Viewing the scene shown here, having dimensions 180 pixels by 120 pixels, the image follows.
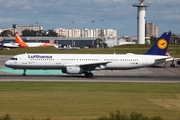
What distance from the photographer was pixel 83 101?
28703 mm

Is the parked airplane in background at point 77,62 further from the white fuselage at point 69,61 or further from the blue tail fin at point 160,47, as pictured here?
the blue tail fin at point 160,47

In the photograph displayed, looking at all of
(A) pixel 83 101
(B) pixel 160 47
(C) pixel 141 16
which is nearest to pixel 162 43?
(B) pixel 160 47

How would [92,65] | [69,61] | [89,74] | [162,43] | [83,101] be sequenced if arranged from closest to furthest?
[83,101] < [92,65] < [69,61] < [89,74] < [162,43]

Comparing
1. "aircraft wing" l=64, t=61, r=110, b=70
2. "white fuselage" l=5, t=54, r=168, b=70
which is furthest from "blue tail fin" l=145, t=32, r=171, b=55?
"aircraft wing" l=64, t=61, r=110, b=70

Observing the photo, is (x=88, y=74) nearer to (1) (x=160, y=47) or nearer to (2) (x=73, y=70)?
(2) (x=73, y=70)

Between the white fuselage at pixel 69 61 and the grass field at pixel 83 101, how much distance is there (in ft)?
35.8

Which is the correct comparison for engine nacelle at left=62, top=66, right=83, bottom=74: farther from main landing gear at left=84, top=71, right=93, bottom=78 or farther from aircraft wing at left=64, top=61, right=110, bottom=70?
main landing gear at left=84, top=71, right=93, bottom=78

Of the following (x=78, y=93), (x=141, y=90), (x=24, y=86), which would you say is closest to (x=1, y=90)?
(x=24, y=86)

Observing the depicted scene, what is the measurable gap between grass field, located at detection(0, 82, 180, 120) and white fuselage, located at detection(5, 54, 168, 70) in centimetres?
1091

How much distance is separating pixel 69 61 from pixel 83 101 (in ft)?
71.9

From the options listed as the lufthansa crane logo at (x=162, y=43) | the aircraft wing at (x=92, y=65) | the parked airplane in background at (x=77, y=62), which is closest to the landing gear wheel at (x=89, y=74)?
the parked airplane in background at (x=77, y=62)

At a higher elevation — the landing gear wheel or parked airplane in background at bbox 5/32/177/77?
parked airplane in background at bbox 5/32/177/77

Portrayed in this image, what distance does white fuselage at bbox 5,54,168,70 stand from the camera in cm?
4991

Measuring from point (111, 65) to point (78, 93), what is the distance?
19.1 m
